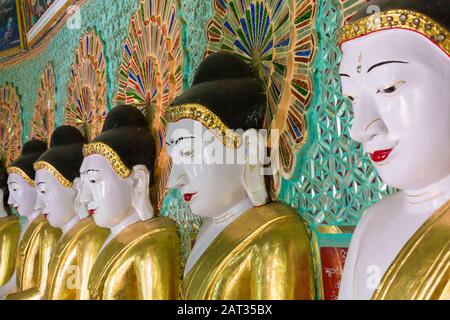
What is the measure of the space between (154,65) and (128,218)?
0.60 m

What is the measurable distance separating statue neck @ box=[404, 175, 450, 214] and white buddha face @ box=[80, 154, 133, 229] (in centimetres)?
128

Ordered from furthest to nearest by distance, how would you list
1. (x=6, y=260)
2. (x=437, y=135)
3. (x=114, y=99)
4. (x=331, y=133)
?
1. (x=6, y=260)
2. (x=114, y=99)
3. (x=331, y=133)
4. (x=437, y=135)

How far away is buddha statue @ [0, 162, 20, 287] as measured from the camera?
3.85 m

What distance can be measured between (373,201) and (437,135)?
33 cm

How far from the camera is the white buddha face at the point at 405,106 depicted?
111 centimetres

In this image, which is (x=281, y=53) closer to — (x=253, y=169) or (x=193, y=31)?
(x=253, y=169)

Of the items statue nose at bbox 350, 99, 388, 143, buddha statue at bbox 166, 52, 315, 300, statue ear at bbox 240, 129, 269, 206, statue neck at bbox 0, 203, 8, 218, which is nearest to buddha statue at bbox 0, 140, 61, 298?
statue neck at bbox 0, 203, 8, 218

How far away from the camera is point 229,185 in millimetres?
1722

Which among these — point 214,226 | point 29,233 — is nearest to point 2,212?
point 29,233

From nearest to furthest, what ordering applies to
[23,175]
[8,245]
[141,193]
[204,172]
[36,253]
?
[204,172] < [141,193] < [36,253] < [23,175] < [8,245]

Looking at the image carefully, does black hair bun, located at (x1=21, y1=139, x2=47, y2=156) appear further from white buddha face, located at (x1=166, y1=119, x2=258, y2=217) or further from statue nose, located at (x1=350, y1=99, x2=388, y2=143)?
statue nose, located at (x1=350, y1=99, x2=388, y2=143)

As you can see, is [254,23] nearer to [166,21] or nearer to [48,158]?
[166,21]

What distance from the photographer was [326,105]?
1.55m
